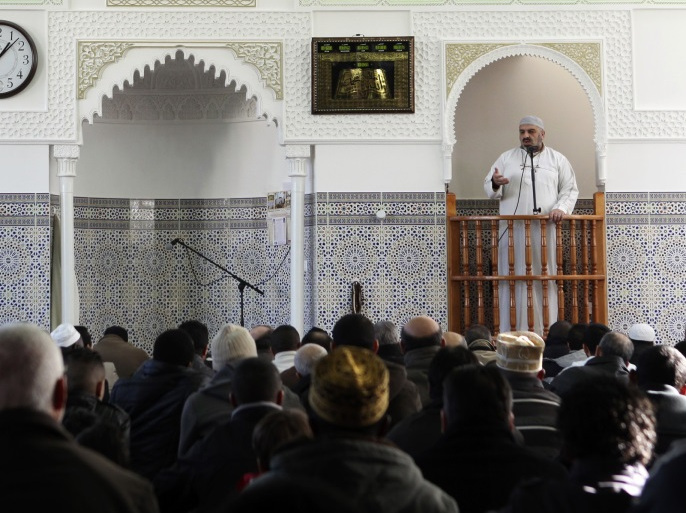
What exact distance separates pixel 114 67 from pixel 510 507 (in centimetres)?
683

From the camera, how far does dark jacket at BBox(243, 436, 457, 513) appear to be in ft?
6.12

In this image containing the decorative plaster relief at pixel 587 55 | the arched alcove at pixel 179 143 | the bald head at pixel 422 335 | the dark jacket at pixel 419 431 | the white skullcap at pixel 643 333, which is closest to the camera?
the dark jacket at pixel 419 431

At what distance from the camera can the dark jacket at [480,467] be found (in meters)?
2.32

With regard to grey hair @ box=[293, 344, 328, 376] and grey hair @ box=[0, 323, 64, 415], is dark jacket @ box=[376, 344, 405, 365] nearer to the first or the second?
grey hair @ box=[293, 344, 328, 376]

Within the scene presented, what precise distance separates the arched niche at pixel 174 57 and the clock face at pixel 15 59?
14.4 inches

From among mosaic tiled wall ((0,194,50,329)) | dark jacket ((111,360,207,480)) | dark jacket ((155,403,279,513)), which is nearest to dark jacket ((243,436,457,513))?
dark jacket ((155,403,279,513))

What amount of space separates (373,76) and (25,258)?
297cm

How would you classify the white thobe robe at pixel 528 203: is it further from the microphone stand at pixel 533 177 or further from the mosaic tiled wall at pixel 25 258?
the mosaic tiled wall at pixel 25 258

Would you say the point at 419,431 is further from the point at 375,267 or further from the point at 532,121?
the point at 532,121

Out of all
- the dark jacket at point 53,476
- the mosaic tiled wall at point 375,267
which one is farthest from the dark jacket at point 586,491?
the mosaic tiled wall at point 375,267

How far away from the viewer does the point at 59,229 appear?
8312mm

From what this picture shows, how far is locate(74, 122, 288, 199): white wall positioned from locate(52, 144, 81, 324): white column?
3.82 feet

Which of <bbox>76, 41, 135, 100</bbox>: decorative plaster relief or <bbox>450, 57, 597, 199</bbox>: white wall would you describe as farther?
<bbox>450, 57, 597, 199</bbox>: white wall

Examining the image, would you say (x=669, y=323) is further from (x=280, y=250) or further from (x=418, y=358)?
(x=418, y=358)
